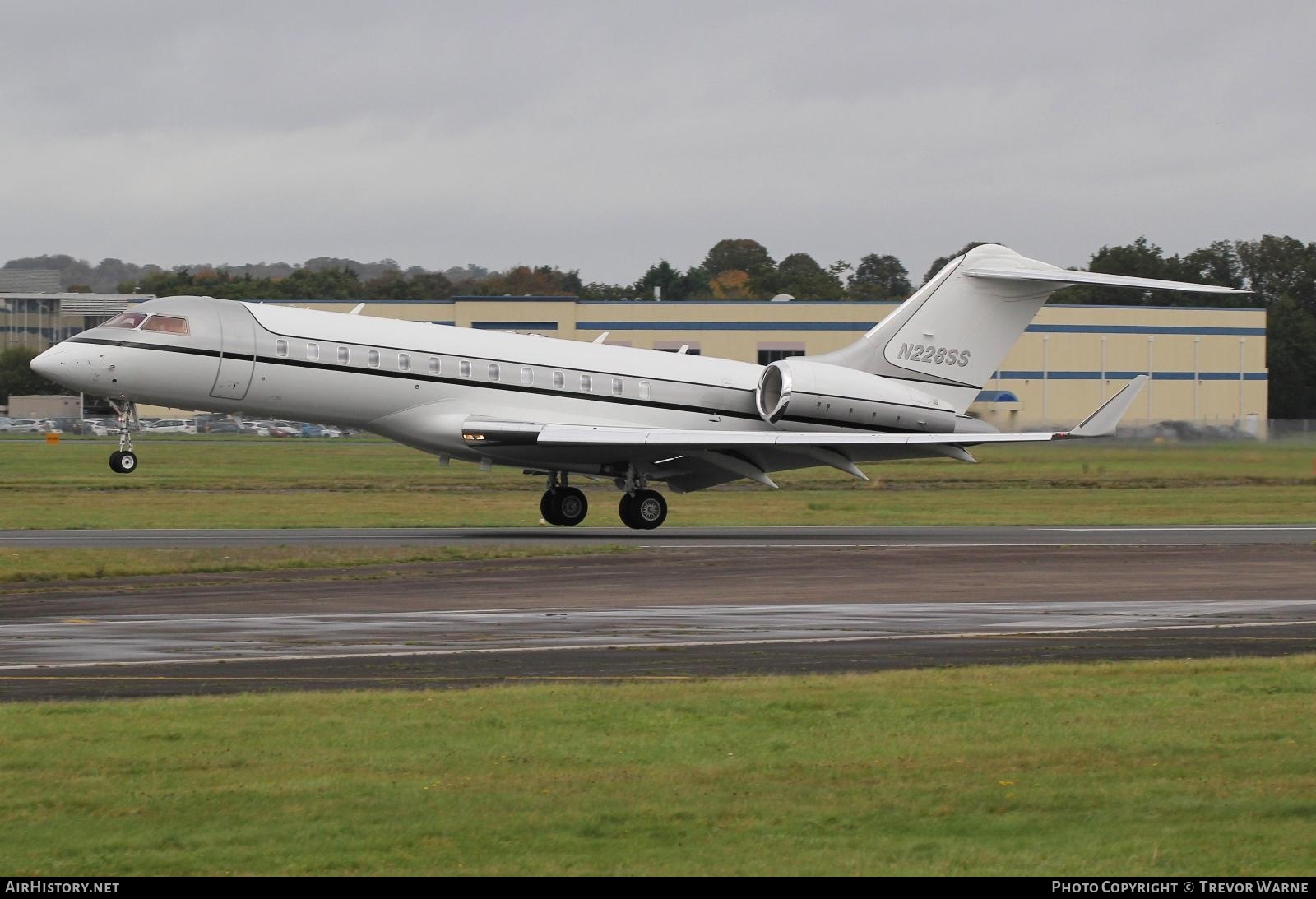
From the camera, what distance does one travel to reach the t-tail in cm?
3581

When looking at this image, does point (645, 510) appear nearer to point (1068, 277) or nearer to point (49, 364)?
point (1068, 277)

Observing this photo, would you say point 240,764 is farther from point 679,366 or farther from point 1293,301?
point 1293,301

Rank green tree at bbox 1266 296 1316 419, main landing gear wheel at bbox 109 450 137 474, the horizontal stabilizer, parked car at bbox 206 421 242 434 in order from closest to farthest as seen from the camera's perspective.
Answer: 1. main landing gear wheel at bbox 109 450 137 474
2. the horizontal stabilizer
3. green tree at bbox 1266 296 1316 419
4. parked car at bbox 206 421 242 434

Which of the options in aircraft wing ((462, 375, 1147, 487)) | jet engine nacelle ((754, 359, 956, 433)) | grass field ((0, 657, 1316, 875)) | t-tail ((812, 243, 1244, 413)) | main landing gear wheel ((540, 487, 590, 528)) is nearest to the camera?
grass field ((0, 657, 1316, 875))

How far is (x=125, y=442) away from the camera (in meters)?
30.2

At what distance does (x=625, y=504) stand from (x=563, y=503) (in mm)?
1450

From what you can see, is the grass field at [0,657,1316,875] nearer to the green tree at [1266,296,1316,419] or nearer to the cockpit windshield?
the cockpit windshield

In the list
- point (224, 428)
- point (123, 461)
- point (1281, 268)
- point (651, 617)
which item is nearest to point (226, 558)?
point (123, 461)

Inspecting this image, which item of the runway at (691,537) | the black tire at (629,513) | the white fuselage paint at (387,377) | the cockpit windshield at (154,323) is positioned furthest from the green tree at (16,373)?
the black tire at (629,513)

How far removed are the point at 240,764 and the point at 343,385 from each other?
857 inches

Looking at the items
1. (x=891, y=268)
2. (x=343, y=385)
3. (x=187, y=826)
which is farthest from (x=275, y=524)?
(x=891, y=268)

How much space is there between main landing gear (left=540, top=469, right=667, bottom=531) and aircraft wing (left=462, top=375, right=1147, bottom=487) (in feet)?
1.87

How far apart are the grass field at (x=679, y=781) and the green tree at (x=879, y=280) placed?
113393mm

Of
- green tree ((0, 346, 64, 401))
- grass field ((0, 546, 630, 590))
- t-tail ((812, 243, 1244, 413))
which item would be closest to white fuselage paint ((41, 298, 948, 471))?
t-tail ((812, 243, 1244, 413))
